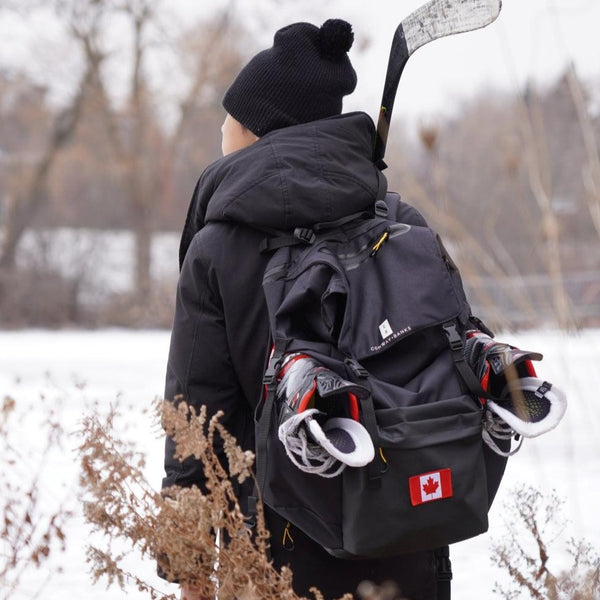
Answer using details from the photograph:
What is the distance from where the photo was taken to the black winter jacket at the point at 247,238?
192 centimetres

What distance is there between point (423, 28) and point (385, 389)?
77 cm

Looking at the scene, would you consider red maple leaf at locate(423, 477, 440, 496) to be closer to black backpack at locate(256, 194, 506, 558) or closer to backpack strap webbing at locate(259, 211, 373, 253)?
black backpack at locate(256, 194, 506, 558)

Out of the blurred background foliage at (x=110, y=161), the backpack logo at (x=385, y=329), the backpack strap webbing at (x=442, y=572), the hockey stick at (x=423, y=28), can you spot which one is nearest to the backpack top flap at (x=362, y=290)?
the backpack logo at (x=385, y=329)

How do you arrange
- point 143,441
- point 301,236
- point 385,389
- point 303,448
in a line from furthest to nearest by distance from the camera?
point 143,441, point 301,236, point 385,389, point 303,448

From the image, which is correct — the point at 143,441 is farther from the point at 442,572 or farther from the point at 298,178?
the point at 298,178

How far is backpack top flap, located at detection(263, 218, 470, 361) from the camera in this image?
1799mm

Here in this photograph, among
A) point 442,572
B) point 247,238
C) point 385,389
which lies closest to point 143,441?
point 442,572

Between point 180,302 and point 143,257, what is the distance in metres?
18.8

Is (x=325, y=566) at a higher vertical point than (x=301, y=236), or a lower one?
lower

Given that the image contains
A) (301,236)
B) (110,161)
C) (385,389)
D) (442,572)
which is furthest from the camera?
(110,161)

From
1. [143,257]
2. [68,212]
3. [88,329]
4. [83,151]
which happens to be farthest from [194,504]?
[83,151]

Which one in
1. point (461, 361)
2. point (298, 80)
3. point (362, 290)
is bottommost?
point (461, 361)

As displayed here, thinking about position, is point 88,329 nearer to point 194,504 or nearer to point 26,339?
point 26,339

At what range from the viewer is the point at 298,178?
192cm
